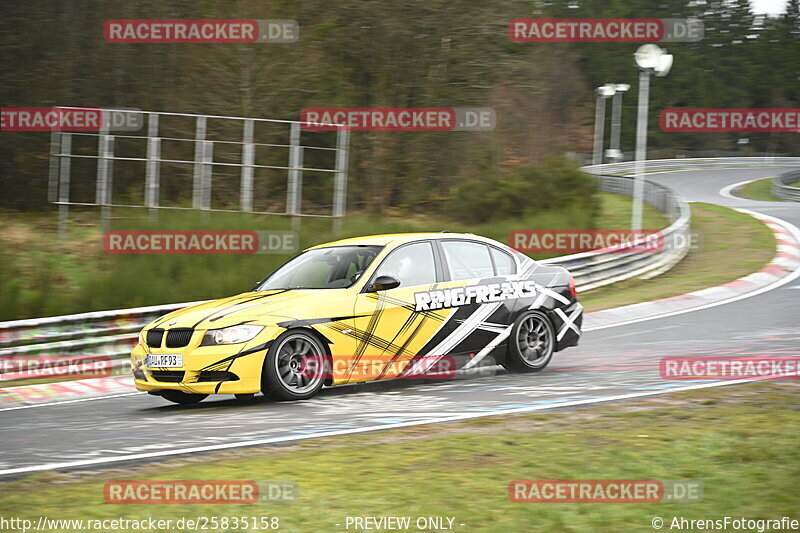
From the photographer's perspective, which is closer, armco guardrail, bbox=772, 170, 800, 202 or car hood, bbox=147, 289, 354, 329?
car hood, bbox=147, 289, 354, 329

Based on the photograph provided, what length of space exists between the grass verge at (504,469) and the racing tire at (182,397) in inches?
110

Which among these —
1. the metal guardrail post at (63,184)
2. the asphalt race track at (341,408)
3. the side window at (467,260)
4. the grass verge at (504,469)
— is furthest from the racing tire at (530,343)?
the metal guardrail post at (63,184)

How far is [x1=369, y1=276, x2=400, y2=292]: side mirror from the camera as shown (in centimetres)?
974

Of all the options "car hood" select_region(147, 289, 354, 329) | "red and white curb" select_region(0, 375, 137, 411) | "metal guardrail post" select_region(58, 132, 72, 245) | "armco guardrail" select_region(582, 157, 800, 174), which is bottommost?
"red and white curb" select_region(0, 375, 137, 411)

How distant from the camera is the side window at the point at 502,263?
36.0ft

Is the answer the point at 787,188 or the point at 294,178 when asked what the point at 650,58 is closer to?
the point at 294,178

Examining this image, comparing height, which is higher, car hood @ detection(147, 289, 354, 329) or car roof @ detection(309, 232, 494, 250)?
car roof @ detection(309, 232, 494, 250)

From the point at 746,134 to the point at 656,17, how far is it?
56.1ft

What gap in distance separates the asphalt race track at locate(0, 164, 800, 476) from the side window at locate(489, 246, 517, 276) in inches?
44.8

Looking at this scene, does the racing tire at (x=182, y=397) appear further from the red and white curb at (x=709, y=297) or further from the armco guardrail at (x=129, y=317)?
the red and white curb at (x=709, y=297)

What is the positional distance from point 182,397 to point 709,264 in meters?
16.6

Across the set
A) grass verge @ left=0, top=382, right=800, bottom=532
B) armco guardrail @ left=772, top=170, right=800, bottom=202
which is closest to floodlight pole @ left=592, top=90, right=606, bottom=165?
armco guardrail @ left=772, top=170, right=800, bottom=202

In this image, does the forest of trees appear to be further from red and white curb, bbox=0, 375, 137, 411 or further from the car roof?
the car roof

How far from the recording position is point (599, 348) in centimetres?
1300
